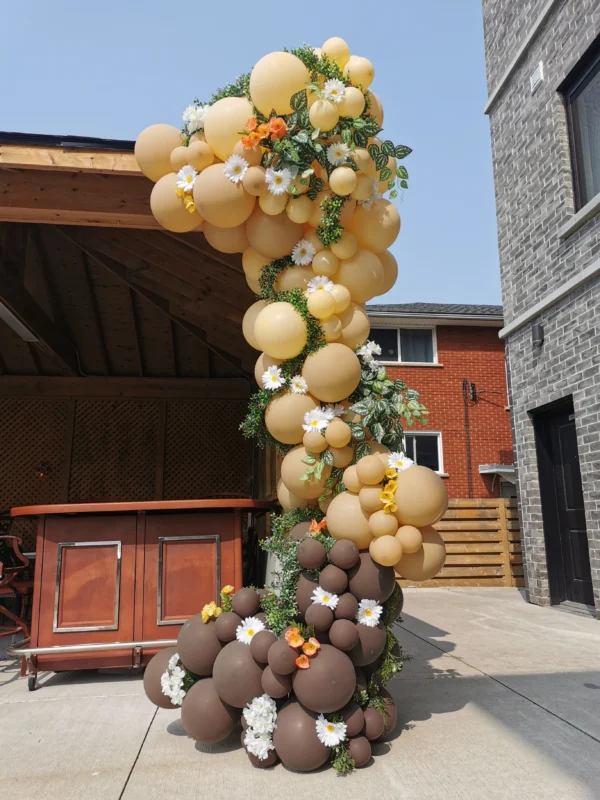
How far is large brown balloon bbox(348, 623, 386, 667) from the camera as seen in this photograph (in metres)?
2.48

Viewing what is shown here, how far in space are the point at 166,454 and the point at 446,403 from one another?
21.5ft

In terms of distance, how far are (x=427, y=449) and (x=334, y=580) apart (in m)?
11.3

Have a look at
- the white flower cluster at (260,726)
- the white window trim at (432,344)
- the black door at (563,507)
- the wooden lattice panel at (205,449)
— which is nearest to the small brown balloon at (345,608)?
the white flower cluster at (260,726)

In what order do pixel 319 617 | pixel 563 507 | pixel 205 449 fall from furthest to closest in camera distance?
pixel 205 449 → pixel 563 507 → pixel 319 617

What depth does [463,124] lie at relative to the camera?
23.2 ft

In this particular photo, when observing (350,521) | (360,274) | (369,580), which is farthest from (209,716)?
(360,274)

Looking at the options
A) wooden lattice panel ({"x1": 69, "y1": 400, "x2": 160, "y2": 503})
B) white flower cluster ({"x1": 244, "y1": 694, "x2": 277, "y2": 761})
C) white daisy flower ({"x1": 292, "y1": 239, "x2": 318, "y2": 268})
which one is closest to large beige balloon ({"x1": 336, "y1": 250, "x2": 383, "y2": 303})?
white daisy flower ({"x1": 292, "y1": 239, "x2": 318, "y2": 268})

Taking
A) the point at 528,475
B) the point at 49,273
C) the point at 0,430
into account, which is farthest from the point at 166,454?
the point at 528,475

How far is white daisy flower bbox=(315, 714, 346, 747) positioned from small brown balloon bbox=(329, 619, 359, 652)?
274mm

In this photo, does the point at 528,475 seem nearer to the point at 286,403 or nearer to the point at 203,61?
the point at 286,403

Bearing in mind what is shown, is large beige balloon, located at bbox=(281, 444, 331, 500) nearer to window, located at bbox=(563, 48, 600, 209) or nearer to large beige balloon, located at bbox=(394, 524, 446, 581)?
large beige balloon, located at bbox=(394, 524, 446, 581)

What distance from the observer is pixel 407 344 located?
13.9 meters

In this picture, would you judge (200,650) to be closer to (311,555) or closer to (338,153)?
(311,555)

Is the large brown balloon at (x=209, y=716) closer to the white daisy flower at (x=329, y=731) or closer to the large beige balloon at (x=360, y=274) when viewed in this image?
the white daisy flower at (x=329, y=731)
